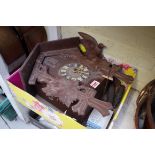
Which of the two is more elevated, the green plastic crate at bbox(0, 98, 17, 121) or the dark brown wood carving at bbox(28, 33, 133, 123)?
the dark brown wood carving at bbox(28, 33, 133, 123)

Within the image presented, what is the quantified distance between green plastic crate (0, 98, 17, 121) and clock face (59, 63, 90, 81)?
19.5 inches

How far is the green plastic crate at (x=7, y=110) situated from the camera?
113 cm

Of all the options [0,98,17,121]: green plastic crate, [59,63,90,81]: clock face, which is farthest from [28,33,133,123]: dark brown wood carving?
[0,98,17,121]: green plastic crate

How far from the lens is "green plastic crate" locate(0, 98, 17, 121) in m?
1.13

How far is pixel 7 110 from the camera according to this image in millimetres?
1193

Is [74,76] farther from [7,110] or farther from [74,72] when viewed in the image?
[7,110]

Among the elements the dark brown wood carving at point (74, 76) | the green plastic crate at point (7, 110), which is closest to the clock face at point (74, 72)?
the dark brown wood carving at point (74, 76)

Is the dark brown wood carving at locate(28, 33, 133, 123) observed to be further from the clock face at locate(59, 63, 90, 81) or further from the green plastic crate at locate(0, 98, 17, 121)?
the green plastic crate at locate(0, 98, 17, 121)

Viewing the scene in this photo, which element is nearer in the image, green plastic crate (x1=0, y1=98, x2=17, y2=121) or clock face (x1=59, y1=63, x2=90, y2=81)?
clock face (x1=59, y1=63, x2=90, y2=81)

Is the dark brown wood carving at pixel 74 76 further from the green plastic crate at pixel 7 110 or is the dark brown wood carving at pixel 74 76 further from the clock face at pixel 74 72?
the green plastic crate at pixel 7 110
